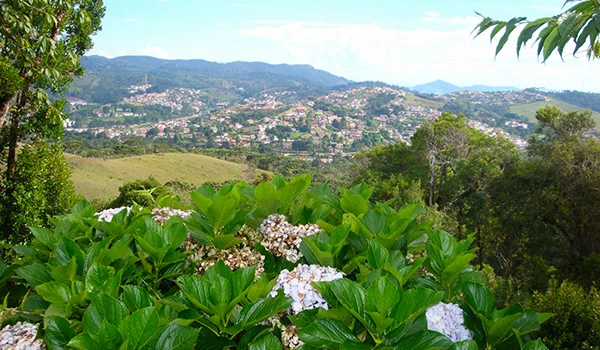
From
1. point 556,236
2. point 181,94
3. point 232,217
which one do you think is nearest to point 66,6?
point 232,217

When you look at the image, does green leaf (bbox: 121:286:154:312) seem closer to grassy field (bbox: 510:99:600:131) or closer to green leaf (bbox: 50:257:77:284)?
green leaf (bbox: 50:257:77:284)

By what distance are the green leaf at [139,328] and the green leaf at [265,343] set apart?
22cm

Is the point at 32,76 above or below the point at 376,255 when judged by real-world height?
above

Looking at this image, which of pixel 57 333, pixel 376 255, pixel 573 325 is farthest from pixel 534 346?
pixel 573 325

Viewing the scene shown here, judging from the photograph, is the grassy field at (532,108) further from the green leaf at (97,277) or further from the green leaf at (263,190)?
the green leaf at (97,277)

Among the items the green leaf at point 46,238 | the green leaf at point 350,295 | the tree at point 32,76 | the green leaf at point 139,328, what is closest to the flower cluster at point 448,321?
the green leaf at point 350,295

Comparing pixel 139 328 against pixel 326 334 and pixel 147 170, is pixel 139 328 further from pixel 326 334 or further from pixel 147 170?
pixel 147 170

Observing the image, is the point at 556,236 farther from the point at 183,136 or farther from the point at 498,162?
the point at 183,136

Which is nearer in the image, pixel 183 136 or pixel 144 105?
pixel 183 136

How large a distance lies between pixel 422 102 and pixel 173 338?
13127 centimetres

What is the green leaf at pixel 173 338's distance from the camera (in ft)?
2.94

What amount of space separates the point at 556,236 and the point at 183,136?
91.4m

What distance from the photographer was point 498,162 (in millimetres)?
16250

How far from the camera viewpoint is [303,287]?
1.10m
